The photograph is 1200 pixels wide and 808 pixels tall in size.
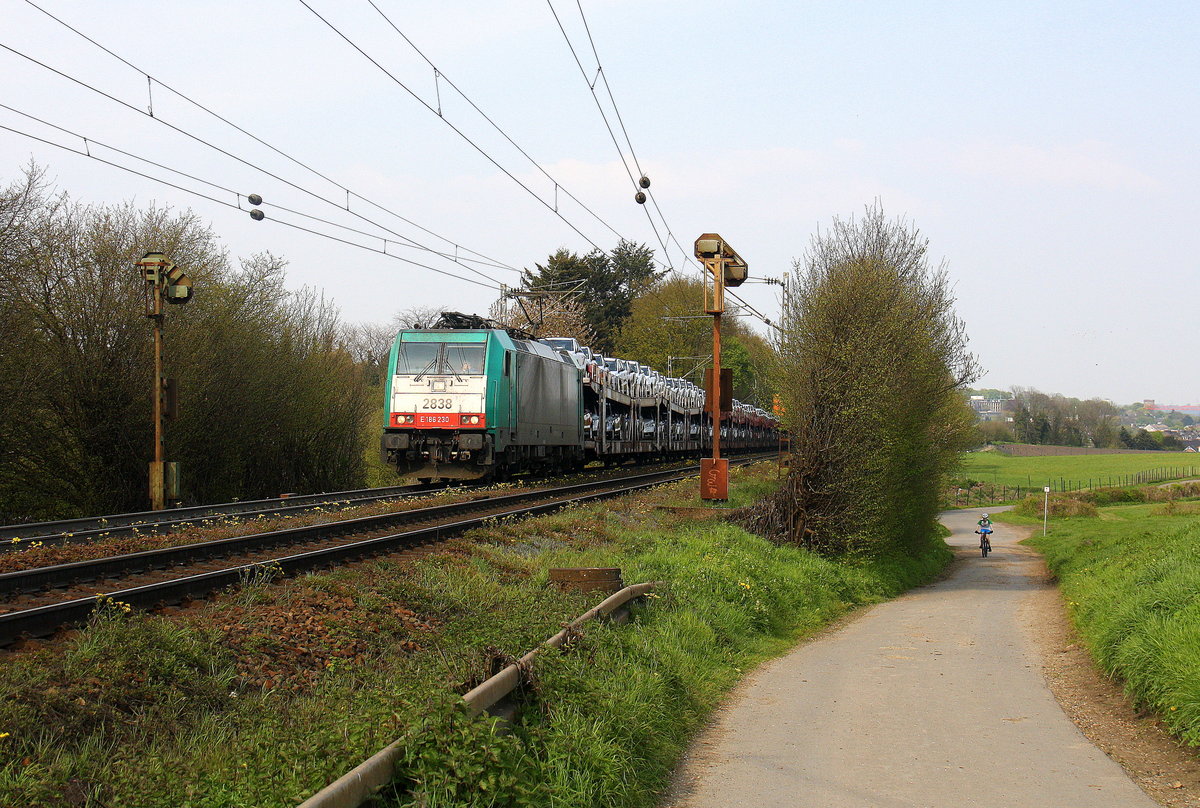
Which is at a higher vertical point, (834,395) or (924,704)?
(834,395)

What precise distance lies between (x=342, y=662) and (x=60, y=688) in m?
1.86

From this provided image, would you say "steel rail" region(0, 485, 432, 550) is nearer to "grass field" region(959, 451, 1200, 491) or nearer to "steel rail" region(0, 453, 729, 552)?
"steel rail" region(0, 453, 729, 552)

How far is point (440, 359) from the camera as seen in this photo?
2288cm

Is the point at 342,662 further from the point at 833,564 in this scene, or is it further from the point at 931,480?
the point at 931,480

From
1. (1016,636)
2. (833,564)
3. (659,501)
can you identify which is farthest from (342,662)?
(659,501)

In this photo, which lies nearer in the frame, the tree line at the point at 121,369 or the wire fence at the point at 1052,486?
the tree line at the point at 121,369

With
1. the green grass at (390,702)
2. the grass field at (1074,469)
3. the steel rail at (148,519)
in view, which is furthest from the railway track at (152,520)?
the grass field at (1074,469)

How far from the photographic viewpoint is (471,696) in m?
5.20

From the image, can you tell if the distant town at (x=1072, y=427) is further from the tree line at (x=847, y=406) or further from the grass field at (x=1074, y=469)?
the tree line at (x=847, y=406)

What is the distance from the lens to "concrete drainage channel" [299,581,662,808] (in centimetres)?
391

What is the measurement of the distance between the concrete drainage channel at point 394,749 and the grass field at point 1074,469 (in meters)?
73.8

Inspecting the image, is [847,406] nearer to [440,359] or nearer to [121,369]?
[440,359]

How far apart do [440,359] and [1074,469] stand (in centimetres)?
8487

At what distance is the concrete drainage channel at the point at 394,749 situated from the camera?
391 centimetres
